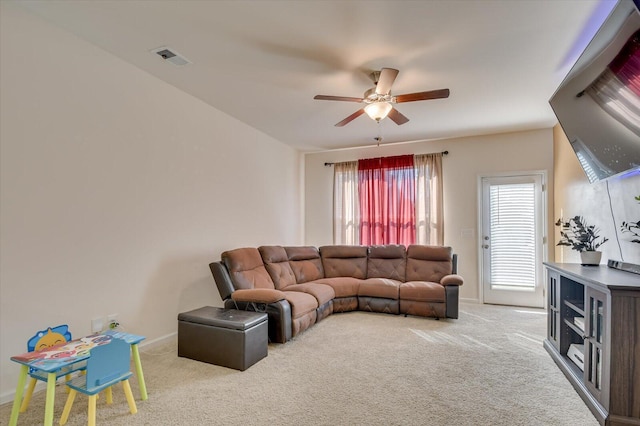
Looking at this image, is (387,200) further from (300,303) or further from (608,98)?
(608,98)

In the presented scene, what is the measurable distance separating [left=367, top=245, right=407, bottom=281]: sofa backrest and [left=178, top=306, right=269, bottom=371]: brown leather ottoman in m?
2.47

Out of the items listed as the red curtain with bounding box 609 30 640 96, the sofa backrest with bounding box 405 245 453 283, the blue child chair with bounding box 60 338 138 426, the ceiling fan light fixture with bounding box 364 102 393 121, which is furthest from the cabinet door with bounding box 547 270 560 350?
the blue child chair with bounding box 60 338 138 426

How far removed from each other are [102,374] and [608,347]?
9.88 ft

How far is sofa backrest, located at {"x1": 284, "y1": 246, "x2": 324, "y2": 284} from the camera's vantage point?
4.78 m

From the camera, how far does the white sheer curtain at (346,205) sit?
596 centimetres

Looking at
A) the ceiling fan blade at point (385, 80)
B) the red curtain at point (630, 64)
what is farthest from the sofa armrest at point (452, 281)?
the red curtain at point (630, 64)

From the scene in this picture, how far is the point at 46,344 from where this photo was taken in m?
2.16

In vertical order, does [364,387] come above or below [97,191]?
below

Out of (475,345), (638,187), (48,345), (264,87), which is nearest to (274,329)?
(48,345)

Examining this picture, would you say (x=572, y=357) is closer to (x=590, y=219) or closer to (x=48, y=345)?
(x=590, y=219)

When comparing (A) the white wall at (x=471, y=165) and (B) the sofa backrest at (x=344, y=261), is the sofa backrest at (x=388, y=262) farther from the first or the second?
(A) the white wall at (x=471, y=165)

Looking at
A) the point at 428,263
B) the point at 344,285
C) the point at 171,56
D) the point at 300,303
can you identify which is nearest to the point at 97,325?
the point at 300,303

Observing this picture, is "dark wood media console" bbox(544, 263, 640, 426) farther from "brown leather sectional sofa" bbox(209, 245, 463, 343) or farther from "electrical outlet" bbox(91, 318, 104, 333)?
"electrical outlet" bbox(91, 318, 104, 333)

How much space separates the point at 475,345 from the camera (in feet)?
10.8
